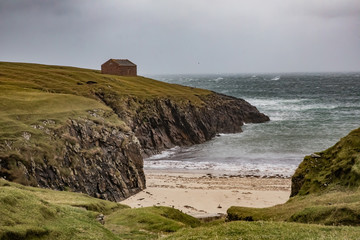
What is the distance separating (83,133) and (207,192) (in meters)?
14.7

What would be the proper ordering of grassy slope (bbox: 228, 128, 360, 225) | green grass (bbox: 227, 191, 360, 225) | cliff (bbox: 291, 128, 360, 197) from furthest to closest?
1. cliff (bbox: 291, 128, 360, 197)
2. grassy slope (bbox: 228, 128, 360, 225)
3. green grass (bbox: 227, 191, 360, 225)

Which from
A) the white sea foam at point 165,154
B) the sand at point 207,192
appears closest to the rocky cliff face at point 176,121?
the white sea foam at point 165,154

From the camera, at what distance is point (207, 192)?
3925 cm

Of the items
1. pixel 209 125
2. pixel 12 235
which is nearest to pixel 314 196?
pixel 12 235

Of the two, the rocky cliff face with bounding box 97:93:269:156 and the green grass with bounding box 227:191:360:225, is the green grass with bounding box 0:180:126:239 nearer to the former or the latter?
the green grass with bounding box 227:191:360:225

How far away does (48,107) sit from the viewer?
43.7 m

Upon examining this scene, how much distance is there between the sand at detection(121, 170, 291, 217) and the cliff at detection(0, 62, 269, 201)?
2.80 metres

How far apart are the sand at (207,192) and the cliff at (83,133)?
2.80m

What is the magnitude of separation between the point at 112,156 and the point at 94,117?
6.27 meters

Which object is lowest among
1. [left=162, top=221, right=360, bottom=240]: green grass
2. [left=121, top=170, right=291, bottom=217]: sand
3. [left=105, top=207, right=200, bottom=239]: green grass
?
[left=121, top=170, right=291, bottom=217]: sand

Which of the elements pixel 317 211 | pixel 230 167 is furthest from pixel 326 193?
pixel 230 167

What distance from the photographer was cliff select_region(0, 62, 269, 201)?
32812 millimetres

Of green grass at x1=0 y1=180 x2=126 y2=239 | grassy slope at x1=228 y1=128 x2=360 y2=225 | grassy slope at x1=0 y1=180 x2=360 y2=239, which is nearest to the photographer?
grassy slope at x1=0 y1=180 x2=360 y2=239

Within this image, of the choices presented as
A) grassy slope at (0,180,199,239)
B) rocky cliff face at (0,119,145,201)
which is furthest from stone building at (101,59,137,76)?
grassy slope at (0,180,199,239)
